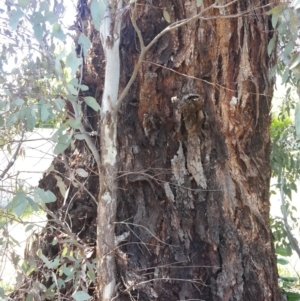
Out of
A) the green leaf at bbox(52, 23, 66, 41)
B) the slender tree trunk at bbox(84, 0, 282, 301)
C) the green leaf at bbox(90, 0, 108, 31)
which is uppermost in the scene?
the green leaf at bbox(90, 0, 108, 31)

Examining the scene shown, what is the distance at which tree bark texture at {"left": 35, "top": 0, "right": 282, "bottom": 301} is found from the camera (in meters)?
1.34

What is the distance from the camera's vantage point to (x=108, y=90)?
1.13m

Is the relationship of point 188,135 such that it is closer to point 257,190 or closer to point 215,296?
point 257,190

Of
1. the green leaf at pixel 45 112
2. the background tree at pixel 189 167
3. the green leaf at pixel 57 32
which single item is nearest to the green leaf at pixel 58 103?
the green leaf at pixel 45 112

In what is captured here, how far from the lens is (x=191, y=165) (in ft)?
4.47

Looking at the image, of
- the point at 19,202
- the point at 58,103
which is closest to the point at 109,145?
the point at 58,103

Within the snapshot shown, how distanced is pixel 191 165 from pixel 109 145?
0.32 m

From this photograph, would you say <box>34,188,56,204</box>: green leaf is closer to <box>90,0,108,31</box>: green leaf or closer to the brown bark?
<box>90,0,108,31</box>: green leaf

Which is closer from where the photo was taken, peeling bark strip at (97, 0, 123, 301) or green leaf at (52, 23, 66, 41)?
green leaf at (52, 23, 66, 41)

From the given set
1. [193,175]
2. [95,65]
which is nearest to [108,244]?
[193,175]

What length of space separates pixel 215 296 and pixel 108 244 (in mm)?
388

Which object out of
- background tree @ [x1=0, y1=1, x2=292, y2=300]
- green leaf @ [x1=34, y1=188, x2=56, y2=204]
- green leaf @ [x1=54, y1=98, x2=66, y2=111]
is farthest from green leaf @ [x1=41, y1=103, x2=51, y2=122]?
background tree @ [x1=0, y1=1, x2=292, y2=300]

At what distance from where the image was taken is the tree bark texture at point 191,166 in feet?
4.41

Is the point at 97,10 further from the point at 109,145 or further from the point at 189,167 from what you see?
the point at 189,167
